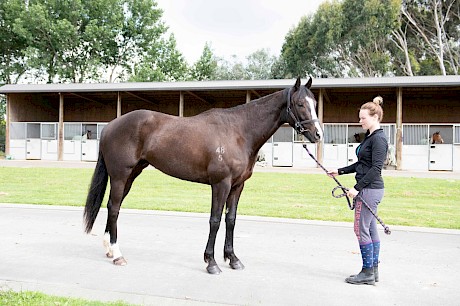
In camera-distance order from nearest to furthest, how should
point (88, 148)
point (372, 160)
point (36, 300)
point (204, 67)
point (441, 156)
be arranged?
1. point (36, 300)
2. point (372, 160)
3. point (441, 156)
4. point (88, 148)
5. point (204, 67)

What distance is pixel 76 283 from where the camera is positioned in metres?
3.97

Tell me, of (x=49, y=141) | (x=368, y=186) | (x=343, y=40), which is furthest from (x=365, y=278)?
(x=343, y=40)

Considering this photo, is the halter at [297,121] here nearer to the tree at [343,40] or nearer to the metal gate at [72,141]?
the metal gate at [72,141]

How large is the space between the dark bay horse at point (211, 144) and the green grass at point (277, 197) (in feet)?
11.1

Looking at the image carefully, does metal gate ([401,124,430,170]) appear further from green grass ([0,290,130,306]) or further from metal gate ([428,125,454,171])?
green grass ([0,290,130,306])

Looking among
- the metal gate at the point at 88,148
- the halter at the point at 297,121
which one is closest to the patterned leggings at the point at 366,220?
the halter at the point at 297,121

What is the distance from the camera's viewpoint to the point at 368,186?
4.12 m

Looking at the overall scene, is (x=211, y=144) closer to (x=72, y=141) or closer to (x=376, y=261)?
(x=376, y=261)

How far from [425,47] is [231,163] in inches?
1601

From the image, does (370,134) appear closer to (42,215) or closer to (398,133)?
(42,215)

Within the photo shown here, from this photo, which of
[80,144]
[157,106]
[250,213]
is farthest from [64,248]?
[157,106]

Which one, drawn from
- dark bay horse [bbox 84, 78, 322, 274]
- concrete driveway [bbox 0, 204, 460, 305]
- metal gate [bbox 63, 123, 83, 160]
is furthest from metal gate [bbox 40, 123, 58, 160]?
dark bay horse [bbox 84, 78, 322, 274]

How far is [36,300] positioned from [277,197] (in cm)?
772

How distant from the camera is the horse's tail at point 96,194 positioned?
17.3 ft
